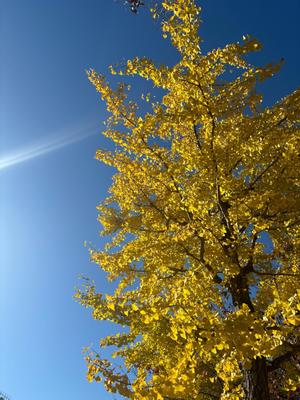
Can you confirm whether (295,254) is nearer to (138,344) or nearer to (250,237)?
(250,237)

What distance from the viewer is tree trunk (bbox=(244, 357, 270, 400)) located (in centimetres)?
471

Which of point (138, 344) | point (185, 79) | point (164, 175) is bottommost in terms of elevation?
point (138, 344)

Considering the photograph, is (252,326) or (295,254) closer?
(252,326)

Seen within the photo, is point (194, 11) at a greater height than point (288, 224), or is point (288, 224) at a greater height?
point (194, 11)

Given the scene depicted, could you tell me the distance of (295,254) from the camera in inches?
217

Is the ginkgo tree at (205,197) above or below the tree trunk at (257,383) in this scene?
above

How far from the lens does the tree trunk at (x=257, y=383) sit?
4711mm

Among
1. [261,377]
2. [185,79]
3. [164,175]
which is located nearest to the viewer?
[185,79]

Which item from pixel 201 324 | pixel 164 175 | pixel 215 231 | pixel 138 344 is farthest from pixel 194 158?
pixel 138 344

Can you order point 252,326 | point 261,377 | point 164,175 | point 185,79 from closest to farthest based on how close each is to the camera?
point 252,326 < point 185,79 < point 261,377 < point 164,175

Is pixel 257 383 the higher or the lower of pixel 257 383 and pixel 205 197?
the lower

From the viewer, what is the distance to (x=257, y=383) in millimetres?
4773

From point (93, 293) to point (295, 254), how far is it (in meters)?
3.82

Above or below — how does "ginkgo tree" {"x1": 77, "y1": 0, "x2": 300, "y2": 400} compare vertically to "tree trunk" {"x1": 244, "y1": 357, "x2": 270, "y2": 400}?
above
